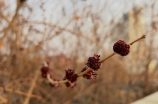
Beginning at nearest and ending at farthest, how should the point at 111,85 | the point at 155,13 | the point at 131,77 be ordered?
the point at 155,13 < the point at 111,85 < the point at 131,77

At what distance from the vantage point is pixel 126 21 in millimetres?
2893

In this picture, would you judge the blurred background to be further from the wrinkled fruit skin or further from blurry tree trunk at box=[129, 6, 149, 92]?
the wrinkled fruit skin

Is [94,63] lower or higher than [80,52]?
lower

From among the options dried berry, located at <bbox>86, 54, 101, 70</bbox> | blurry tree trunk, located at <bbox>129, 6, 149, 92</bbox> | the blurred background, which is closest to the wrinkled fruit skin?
dried berry, located at <bbox>86, 54, 101, 70</bbox>

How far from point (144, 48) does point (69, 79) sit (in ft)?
9.02

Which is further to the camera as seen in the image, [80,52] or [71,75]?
[80,52]

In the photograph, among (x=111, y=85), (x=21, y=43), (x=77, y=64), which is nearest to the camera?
(x=21, y=43)

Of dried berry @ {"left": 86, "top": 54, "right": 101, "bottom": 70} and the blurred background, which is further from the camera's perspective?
the blurred background

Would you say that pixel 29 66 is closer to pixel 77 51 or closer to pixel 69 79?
pixel 77 51

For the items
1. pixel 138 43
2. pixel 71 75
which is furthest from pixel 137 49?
pixel 71 75

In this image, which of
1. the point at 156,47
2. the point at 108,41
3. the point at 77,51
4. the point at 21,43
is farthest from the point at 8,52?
the point at 156,47

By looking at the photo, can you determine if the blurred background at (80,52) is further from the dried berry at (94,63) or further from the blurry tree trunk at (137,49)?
the dried berry at (94,63)

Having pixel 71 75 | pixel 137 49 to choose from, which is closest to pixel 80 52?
pixel 137 49

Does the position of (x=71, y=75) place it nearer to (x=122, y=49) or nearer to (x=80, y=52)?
(x=122, y=49)
